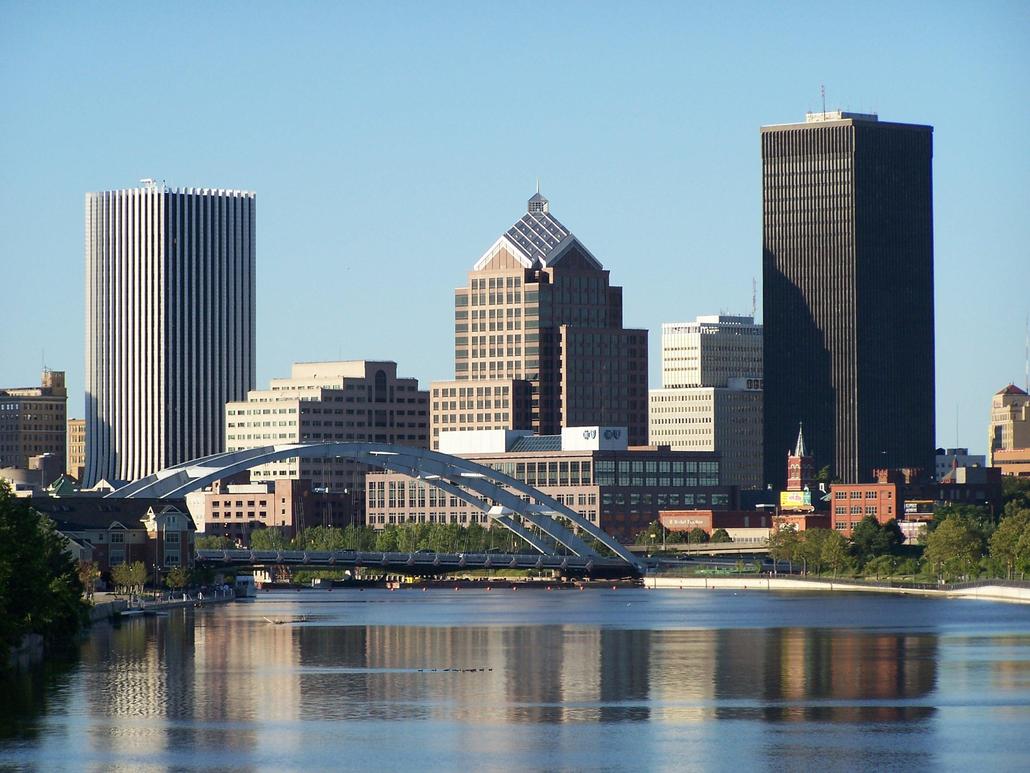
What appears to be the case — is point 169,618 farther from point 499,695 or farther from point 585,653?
point 499,695

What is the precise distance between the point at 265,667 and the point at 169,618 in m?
52.6

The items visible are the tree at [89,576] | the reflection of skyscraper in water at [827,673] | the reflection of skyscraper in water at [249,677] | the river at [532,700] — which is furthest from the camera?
the tree at [89,576]

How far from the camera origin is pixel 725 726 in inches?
3691

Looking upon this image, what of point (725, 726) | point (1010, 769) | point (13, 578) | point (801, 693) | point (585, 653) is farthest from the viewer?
point (585, 653)

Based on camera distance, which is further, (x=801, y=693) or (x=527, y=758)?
(x=801, y=693)

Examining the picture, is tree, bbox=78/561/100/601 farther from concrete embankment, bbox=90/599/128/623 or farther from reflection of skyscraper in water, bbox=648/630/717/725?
reflection of skyscraper in water, bbox=648/630/717/725

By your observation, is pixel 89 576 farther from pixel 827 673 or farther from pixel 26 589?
pixel 827 673

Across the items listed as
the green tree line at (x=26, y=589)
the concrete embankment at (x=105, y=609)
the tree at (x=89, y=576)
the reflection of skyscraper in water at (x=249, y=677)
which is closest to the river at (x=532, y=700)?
the reflection of skyscraper in water at (x=249, y=677)

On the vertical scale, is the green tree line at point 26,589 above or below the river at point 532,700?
above

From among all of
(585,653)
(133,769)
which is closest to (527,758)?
(133,769)

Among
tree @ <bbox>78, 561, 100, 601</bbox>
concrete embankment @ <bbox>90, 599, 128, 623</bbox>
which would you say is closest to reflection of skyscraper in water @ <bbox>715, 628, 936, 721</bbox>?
concrete embankment @ <bbox>90, 599, 128, 623</bbox>

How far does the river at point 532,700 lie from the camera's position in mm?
86000

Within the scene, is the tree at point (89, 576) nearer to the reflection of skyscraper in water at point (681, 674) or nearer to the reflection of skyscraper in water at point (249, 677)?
the reflection of skyscraper in water at point (249, 677)

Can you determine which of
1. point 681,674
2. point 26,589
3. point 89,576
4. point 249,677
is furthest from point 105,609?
point 681,674
